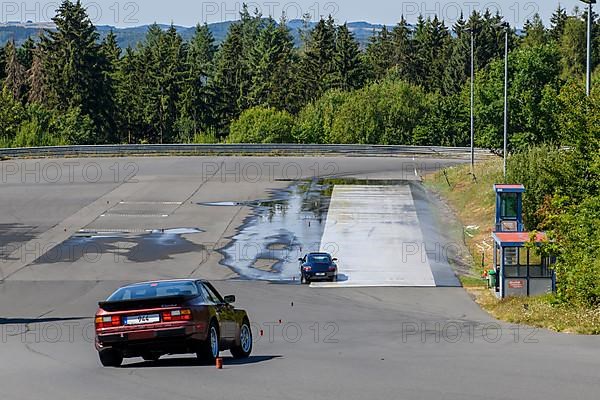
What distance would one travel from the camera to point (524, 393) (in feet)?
38.6

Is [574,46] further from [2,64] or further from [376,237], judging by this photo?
[376,237]

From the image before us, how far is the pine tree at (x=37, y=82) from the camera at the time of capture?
119m

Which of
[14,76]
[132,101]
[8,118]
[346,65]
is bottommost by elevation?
[8,118]

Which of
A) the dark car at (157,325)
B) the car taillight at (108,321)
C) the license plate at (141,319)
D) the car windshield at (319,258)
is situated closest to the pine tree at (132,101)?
the car windshield at (319,258)

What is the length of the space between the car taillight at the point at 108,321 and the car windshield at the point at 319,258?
60.4 ft

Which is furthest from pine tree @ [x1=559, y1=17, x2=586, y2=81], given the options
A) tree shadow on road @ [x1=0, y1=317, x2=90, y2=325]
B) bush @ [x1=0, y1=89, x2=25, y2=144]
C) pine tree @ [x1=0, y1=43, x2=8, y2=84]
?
tree shadow on road @ [x1=0, y1=317, x2=90, y2=325]

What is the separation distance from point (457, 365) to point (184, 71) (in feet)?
363

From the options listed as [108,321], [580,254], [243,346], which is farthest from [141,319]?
[580,254]

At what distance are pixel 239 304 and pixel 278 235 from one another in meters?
14.7

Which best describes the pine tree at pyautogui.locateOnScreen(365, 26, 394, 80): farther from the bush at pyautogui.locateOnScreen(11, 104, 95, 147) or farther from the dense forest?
the bush at pyautogui.locateOnScreen(11, 104, 95, 147)

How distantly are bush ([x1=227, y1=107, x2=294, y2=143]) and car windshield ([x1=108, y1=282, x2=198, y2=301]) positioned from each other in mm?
86777

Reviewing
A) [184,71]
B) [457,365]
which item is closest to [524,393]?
[457,365]

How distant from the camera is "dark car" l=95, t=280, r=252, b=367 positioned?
48.9 ft

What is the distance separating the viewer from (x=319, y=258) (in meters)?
33.7
